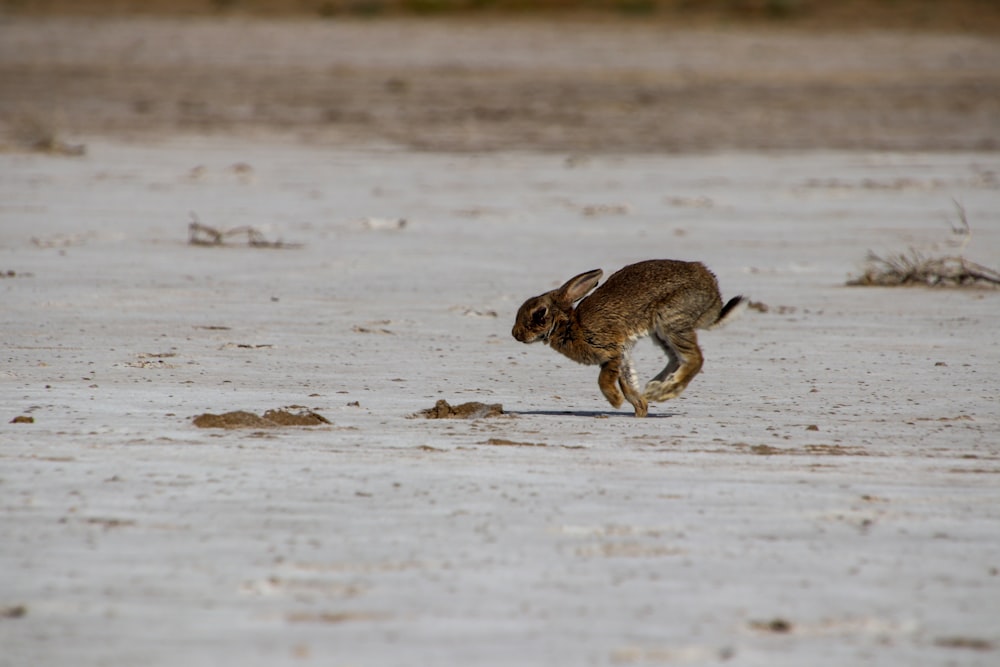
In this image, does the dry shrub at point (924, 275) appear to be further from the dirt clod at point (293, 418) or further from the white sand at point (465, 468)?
the dirt clod at point (293, 418)

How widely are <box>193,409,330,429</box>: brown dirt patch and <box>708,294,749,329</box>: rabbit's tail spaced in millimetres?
2551

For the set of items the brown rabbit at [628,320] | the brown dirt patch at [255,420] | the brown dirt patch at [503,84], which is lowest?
the brown dirt patch at [255,420]

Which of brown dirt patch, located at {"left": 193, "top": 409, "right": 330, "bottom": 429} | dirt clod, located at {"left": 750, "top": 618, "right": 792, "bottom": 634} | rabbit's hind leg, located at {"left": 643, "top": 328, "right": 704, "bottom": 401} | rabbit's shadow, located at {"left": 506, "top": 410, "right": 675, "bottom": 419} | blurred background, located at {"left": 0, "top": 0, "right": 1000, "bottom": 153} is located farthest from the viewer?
blurred background, located at {"left": 0, "top": 0, "right": 1000, "bottom": 153}

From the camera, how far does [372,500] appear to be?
593 centimetres

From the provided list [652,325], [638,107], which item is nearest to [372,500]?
[652,325]

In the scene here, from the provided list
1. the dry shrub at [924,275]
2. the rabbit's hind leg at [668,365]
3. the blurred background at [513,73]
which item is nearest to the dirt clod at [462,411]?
the rabbit's hind leg at [668,365]

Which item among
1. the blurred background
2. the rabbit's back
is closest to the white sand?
the rabbit's back

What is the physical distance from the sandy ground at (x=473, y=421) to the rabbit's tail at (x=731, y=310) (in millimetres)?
399

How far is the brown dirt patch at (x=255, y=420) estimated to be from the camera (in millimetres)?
7164

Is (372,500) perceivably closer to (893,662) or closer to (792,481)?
(792,481)

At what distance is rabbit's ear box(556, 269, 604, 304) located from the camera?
8.22 meters

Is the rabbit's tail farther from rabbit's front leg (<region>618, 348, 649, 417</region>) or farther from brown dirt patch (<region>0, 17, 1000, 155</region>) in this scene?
brown dirt patch (<region>0, 17, 1000, 155</region>)

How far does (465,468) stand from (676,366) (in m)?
2.42

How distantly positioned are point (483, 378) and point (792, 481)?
2.87 meters
